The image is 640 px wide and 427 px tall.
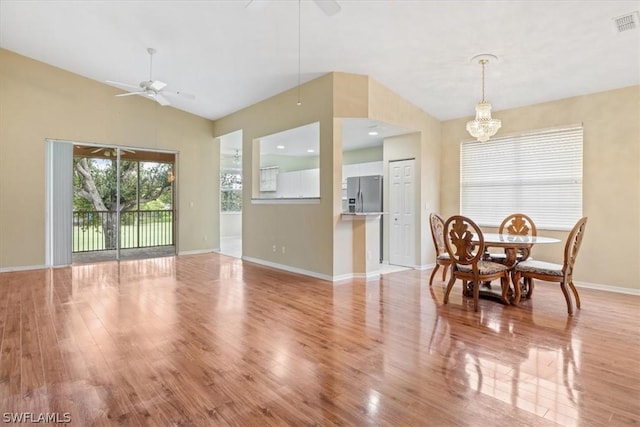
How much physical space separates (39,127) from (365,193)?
19.8 feet

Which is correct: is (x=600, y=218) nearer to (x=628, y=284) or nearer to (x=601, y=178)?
(x=601, y=178)

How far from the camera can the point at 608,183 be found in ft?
15.4

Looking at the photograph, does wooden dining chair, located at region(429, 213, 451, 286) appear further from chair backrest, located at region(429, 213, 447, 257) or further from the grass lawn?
the grass lawn

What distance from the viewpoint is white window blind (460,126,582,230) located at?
16.5 feet

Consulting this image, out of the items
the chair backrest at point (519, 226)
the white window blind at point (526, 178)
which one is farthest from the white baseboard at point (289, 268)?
the white window blind at point (526, 178)

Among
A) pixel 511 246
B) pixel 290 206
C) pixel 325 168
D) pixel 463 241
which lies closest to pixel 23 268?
pixel 290 206

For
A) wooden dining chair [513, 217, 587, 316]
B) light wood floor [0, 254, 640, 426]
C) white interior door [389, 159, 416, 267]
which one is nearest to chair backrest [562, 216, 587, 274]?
wooden dining chair [513, 217, 587, 316]

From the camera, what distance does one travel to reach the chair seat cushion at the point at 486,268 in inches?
151

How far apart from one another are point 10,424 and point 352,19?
4225 mm

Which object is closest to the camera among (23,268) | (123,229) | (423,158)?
(23,268)

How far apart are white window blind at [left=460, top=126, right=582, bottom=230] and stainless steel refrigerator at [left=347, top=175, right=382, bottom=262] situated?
1541mm

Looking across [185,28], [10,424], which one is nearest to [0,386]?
[10,424]

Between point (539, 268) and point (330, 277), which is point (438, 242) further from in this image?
point (330, 277)

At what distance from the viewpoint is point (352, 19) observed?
3.75m
